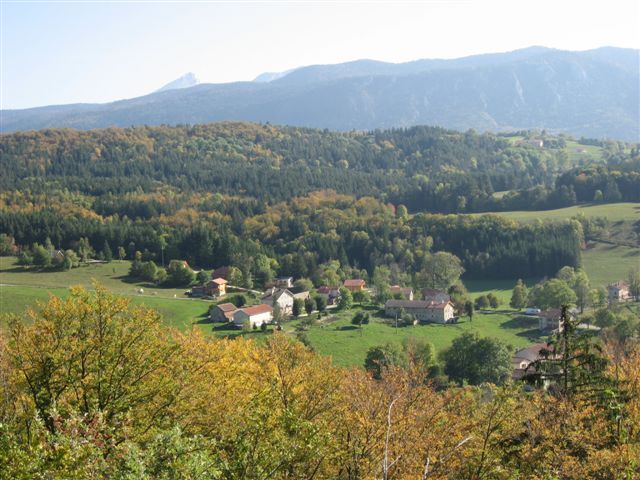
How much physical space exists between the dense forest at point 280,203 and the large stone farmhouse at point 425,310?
20.8m

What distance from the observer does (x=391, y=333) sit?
221 ft

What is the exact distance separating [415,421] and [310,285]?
7017 cm

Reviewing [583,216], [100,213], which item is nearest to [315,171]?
[100,213]

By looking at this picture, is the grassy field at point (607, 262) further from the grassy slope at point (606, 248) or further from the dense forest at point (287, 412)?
the dense forest at point (287, 412)

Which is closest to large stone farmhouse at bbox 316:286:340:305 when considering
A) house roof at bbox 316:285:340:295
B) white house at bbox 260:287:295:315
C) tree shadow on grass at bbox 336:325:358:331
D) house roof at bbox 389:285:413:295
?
house roof at bbox 316:285:340:295

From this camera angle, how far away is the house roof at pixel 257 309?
235ft

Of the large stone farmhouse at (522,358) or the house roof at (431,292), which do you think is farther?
the house roof at (431,292)

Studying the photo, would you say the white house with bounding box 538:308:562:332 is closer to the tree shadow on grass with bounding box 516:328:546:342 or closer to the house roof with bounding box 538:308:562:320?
the house roof with bounding box 538:308:562:320

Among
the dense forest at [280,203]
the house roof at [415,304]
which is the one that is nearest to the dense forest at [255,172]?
the dense forest at [280,203]

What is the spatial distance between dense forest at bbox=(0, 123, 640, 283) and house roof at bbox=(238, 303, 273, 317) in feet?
Result: 60.3

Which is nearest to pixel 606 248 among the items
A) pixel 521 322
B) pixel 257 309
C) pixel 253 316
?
pixel 521 322

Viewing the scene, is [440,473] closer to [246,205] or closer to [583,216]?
[583,216]

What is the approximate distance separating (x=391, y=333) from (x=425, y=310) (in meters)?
9.27

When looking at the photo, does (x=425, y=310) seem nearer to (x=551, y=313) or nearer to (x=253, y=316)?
(x=551, y=313)
